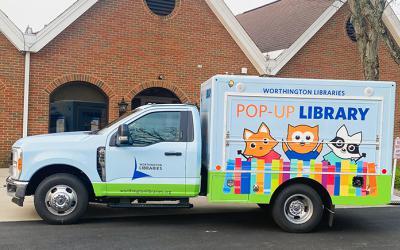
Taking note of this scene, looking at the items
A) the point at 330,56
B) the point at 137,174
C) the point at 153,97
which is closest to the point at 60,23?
the point at 153,97

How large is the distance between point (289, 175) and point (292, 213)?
61cm

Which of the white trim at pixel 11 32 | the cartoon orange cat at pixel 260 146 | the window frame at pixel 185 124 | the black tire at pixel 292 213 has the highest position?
the white trim at pixel 11 32

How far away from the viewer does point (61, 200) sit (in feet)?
24.7

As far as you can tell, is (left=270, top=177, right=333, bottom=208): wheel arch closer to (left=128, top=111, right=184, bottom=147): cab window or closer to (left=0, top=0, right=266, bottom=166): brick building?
(left=128, top=111, right=184, bottom=147): cab window

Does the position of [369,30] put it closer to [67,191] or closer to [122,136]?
[122,136]

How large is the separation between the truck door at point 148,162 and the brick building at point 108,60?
24.9ft

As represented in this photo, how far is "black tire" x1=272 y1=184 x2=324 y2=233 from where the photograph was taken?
7.64m

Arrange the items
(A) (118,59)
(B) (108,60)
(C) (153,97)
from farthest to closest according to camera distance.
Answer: (C) (153,97) < (A) (118,59) < (B) (108,60)

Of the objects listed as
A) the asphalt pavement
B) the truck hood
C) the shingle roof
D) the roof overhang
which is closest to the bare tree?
the roof overhang

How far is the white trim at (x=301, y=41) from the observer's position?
17391 millimetres

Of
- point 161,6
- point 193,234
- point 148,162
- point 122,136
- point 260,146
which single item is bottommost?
point 193,234

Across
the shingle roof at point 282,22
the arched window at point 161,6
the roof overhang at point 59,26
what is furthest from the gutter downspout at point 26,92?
the shingle roof at point 282,22

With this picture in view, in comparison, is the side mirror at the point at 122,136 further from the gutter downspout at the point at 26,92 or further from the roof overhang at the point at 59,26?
the roof overhang at the point at 59,26

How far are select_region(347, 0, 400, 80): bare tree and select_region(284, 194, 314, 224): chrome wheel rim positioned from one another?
6268 millimetres
